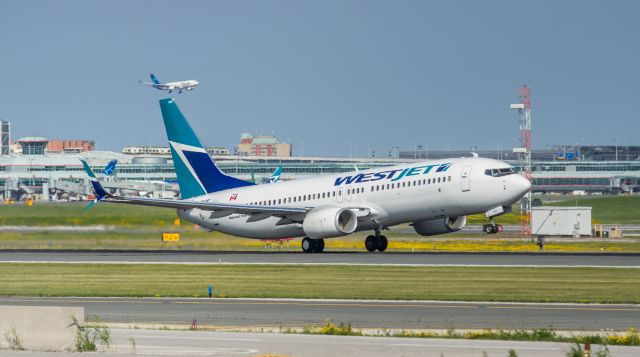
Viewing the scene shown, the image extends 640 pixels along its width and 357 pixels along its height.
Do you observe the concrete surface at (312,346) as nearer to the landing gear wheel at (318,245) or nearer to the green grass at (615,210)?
the landing gear wheel at (318,245)

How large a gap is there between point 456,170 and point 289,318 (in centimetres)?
2805

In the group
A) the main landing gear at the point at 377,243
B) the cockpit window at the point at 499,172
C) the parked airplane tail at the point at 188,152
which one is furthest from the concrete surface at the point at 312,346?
the parked airplane tail at the point at 188,152

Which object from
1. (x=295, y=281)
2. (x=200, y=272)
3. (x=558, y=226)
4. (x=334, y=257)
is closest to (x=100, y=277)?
(x=200, y=272)

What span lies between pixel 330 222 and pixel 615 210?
7953cm

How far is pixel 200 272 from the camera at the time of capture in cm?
4619

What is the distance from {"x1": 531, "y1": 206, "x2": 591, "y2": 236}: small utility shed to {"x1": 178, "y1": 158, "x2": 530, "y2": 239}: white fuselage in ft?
81.9

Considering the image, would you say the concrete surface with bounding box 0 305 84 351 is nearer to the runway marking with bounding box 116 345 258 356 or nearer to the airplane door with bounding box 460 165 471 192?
the runway marking with bounding box 116 345 258 356

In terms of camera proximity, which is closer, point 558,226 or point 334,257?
point 334,257

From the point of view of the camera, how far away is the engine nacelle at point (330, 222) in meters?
56.9

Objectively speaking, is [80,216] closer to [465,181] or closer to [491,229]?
[465,181]

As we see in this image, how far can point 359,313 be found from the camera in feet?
99.0

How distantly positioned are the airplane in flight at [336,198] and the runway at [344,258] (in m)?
1.75

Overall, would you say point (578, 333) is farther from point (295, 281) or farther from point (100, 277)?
point (100, 277)

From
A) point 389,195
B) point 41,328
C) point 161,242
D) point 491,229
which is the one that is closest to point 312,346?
point 41,328
